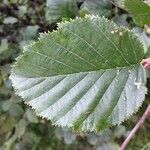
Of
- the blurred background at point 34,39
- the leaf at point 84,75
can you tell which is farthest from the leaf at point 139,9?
the blurred background at point 34,39

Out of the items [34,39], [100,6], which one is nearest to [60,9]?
[100,6]

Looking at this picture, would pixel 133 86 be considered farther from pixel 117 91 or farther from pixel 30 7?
pixel 30 7

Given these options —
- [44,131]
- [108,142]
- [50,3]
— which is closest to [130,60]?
[50,3]

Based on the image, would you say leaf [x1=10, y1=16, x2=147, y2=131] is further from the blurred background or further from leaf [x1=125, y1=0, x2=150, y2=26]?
the blurred background

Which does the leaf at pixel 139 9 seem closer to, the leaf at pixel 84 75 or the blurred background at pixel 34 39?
the leaf at pixel 84 75

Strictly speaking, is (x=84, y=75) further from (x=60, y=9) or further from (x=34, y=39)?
(x=34, y=39)

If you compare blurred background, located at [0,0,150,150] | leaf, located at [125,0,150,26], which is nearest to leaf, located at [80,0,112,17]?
blurred background, located at [0,0,150,150]
